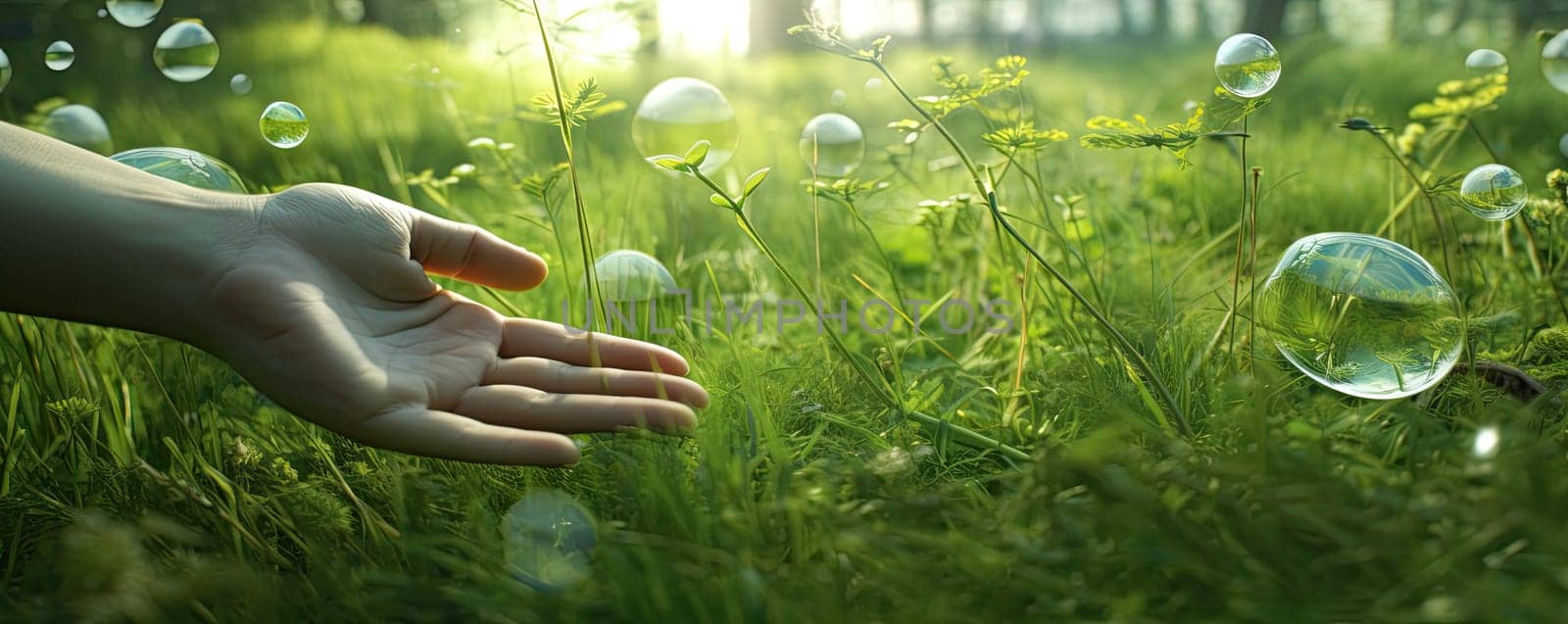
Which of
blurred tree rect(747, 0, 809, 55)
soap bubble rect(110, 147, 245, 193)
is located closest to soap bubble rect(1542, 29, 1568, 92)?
soap bubble rect(110, 147, 245, 193)

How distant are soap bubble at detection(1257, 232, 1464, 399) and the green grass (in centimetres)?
8

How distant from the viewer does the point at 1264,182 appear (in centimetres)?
291

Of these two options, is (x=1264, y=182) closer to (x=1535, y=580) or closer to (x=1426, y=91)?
(x=1535, y=580)

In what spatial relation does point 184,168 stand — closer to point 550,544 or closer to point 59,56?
point 59,56

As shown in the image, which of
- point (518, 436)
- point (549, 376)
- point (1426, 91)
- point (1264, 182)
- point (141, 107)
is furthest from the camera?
point (1426, 91)

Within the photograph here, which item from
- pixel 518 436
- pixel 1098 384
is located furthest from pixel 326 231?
pixel 1098 384

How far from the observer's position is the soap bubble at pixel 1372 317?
1463 millimetres

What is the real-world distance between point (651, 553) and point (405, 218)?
0.87 m

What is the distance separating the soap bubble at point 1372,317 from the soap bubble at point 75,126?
264 cm

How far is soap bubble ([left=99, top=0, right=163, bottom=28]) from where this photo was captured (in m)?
2.16

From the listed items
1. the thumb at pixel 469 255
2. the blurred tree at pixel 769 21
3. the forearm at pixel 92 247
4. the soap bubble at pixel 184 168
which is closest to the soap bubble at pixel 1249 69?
the thumb at pixel 469 255

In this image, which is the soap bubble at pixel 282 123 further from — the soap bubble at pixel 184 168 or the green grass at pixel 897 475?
the green grass at pixel 897 475

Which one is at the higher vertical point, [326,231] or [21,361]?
[326,231]

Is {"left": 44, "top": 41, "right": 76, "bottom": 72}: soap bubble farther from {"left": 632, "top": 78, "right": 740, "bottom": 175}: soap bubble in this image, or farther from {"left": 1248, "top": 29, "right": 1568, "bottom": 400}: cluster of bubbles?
{"left": 1248, "top": 29, "right": 1568, "bottom": 400}: cluster of bubbles
